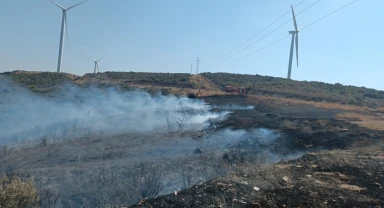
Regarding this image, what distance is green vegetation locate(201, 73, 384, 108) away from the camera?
155 ft

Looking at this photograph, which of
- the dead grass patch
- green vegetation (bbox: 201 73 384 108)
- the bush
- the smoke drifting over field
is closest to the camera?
the bush

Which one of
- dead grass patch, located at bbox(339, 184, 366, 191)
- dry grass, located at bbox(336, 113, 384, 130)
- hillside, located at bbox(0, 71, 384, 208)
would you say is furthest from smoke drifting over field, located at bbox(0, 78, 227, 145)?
dead grass patch, located at bbox(339, 184, 366, 191)

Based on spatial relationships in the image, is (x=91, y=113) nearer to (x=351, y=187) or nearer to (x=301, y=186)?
(x=301, y=186)

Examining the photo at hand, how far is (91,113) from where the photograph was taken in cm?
2908

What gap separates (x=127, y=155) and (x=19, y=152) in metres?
4.85

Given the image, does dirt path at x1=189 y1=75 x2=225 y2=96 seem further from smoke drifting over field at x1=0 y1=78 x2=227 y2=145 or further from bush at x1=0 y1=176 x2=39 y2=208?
bush at x1=0 y1=176 x2=39 y2=208

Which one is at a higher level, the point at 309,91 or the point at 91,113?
the point at 309,91

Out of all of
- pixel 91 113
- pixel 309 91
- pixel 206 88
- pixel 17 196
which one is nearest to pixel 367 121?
pixel 91 113

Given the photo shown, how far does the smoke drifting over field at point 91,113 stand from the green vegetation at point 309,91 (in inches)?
670

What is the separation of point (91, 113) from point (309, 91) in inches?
1376

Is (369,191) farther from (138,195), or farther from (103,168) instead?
(103,168)

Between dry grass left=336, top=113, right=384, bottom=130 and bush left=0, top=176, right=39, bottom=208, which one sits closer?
bush left=0, top=176, right=39, bottom=208

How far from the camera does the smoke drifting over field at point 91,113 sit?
2270 centimetres

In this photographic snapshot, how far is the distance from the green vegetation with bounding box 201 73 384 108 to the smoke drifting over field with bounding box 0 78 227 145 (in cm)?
1702
